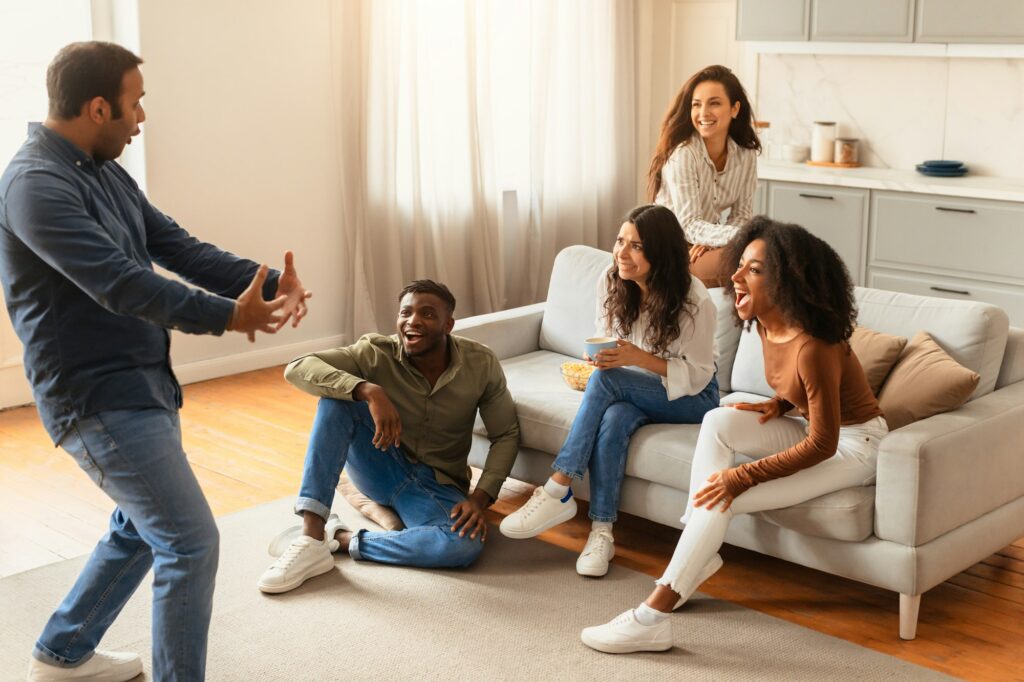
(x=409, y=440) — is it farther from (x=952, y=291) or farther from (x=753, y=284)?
(x=952, y=291)

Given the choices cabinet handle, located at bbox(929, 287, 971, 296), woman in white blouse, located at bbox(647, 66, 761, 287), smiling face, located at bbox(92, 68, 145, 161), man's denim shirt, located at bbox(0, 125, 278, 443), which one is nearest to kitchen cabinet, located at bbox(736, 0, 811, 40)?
cabinet handle, located at bbox(929, 287, 971, 296)

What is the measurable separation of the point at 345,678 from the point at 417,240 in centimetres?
337

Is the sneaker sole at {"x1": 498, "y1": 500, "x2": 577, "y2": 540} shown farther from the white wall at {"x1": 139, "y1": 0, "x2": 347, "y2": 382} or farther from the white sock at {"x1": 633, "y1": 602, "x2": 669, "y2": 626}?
the white wall at {"x1": 139, "y1": 0, "x2": 347, "y2": 382}

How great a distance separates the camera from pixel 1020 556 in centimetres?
355

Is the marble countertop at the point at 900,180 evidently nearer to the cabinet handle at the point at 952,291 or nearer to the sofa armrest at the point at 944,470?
the cabinet handle at the point at 952,291

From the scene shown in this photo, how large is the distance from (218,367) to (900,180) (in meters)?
3.24

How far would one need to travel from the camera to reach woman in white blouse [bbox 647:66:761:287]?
3998 mm

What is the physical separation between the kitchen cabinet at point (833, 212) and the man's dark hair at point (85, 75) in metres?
4.10

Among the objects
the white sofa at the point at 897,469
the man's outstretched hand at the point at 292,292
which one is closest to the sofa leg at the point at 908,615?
the white sofa at the point at 897,469

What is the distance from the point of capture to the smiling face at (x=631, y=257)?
11.1 feet

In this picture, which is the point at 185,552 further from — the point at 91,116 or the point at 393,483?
the point at 393,483

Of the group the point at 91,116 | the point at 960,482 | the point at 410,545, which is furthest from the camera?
the point at 410,545

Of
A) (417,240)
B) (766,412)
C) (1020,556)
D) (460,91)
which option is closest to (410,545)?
(766,412)

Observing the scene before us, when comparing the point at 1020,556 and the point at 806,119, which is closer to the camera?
the point at 1020,556
